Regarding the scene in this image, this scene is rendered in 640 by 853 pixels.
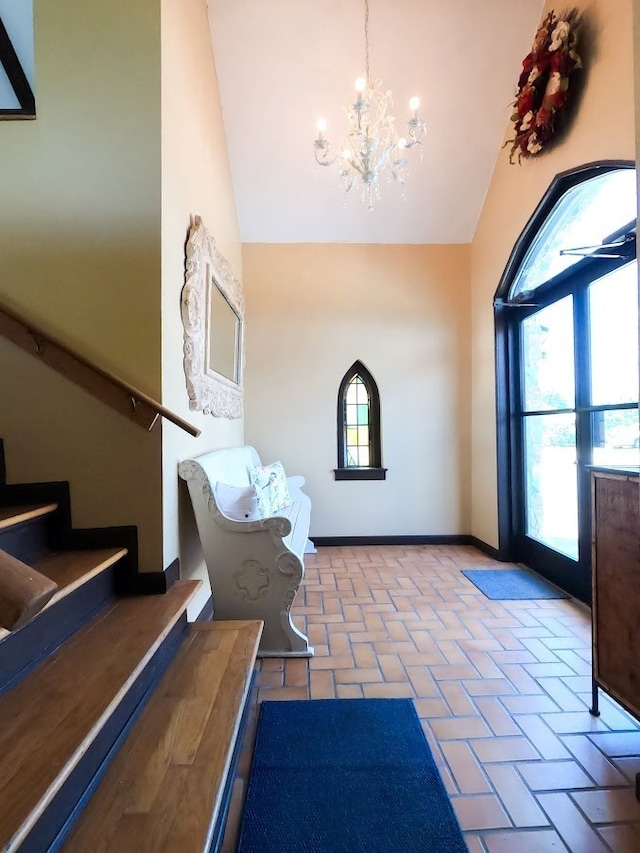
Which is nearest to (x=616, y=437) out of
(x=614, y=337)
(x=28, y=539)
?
(x=614, y=337)

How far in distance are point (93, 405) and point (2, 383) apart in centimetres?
41

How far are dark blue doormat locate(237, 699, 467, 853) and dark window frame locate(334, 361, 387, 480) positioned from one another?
8.26 ft

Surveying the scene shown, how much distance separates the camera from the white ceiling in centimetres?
291

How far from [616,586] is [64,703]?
1866mm

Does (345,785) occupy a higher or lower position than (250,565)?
lower

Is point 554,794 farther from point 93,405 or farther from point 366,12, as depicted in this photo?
point 366,12

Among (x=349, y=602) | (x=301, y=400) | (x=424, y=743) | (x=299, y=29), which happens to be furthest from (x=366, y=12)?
(x=424, y=743)

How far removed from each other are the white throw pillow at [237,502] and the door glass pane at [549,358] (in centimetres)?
232

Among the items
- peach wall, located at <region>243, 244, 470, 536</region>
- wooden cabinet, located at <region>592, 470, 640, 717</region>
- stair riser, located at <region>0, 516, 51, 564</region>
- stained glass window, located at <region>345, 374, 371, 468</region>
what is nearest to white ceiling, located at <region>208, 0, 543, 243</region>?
peach wall, located at <region>243, 244, 470, 536</region>

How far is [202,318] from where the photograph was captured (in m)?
2.38

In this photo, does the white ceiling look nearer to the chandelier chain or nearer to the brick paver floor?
the chandelier chain

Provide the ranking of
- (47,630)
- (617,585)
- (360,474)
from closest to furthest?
(47,630) → (617,585) → (360,474)

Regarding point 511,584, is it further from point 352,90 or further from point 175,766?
point 352,90

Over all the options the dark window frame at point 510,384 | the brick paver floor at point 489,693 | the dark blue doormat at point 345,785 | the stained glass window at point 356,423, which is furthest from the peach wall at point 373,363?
the dark blue doormat at point 345,785
